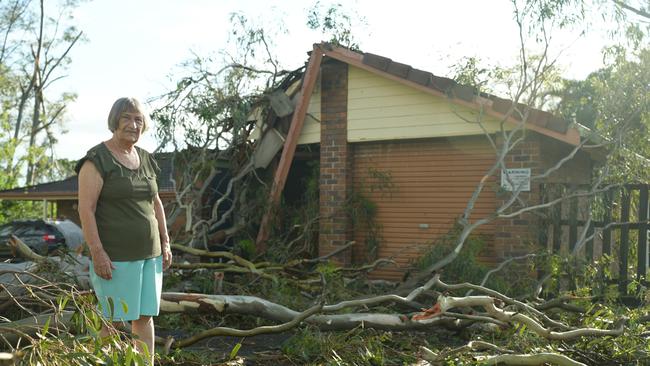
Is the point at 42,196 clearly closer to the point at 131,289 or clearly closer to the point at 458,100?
the point at 458,100

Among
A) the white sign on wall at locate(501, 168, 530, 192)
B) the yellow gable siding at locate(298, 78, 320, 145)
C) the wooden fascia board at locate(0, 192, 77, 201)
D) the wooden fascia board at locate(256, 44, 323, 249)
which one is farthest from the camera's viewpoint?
the wooden fascia board at locate(0, 192, 77, 201)

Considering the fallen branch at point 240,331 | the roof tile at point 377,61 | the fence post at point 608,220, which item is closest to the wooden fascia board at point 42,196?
the roof tile at point 377,61

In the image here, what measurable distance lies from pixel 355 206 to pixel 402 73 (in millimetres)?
2263

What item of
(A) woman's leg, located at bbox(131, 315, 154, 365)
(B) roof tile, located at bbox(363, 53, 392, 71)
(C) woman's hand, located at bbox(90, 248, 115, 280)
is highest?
(B) roof tile, located at bbox(363, 53, 392, 71)

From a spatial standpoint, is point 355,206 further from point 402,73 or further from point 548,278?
point 548,278

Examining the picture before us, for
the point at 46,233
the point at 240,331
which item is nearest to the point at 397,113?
the point at 240,331

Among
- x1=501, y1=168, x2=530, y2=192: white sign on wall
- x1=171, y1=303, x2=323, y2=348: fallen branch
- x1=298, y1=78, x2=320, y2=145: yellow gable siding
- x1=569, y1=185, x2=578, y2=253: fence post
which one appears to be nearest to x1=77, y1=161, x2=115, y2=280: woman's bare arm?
x1=171, y1=303, x2=323, y2=348: fallen branch

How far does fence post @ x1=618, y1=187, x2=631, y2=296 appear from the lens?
8.91 metres

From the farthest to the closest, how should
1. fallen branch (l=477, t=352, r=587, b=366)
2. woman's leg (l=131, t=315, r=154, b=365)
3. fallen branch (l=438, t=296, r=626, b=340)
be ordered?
fallen branch (l=438, t=296, r=626, b=340)
fallen branch (l=477, t=352, r=587, b=366)
woman's leg (l=131, t=315, r=154, b=365)

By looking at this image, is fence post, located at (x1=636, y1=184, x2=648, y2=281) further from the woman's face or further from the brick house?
the woman's face

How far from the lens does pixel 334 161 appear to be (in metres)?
11.3

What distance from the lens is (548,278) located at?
8531mm

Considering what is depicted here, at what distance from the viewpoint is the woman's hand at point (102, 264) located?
13.7 feet

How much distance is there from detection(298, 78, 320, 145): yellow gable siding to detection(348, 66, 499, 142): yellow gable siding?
648mm
